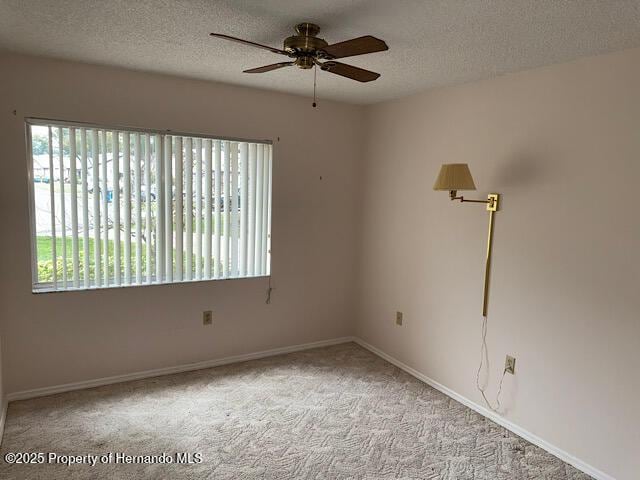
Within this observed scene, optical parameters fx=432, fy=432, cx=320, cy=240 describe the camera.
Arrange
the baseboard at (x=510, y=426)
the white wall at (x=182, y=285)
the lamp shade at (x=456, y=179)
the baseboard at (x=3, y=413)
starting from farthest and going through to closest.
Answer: the white wall at (x=182, y=285) < the lamp shade at (x=456, y=179) < the baseboard at (x=3, y=413) < the baseboard at (x=510, y=426)

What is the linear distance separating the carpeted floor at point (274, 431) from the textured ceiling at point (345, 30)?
2275 millimetres

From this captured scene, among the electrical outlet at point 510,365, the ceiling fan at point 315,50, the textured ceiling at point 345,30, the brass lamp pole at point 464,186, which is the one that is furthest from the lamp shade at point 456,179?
the electrical outlet at point 510,365

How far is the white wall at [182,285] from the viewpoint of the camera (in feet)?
9.38

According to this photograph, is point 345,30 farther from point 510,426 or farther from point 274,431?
point 510,426

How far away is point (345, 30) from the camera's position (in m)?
2.12

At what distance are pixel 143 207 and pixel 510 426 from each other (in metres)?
2.97

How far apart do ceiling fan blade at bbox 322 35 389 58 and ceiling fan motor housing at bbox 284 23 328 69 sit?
0.07 meters

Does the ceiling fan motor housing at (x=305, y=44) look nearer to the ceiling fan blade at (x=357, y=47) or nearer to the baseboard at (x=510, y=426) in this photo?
the ceiling fan blade at (x=357, y=47)

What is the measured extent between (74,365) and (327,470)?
201 cm

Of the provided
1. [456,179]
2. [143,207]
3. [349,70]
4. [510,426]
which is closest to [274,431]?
[510,426]

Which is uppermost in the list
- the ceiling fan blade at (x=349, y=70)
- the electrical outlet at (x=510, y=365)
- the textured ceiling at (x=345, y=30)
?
the textured ceiling at (x=345, y=30)

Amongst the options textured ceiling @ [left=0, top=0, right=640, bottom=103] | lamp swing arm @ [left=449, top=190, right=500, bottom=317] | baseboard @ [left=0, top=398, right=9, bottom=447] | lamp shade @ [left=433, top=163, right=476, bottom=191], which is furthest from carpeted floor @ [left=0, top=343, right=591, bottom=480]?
textured ceiling @ [left=0, top=0, right=640, bottom=103]

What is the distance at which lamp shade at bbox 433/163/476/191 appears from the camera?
8.98ft

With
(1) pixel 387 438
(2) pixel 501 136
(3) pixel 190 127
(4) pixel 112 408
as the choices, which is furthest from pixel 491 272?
(4) pixel 112 408
